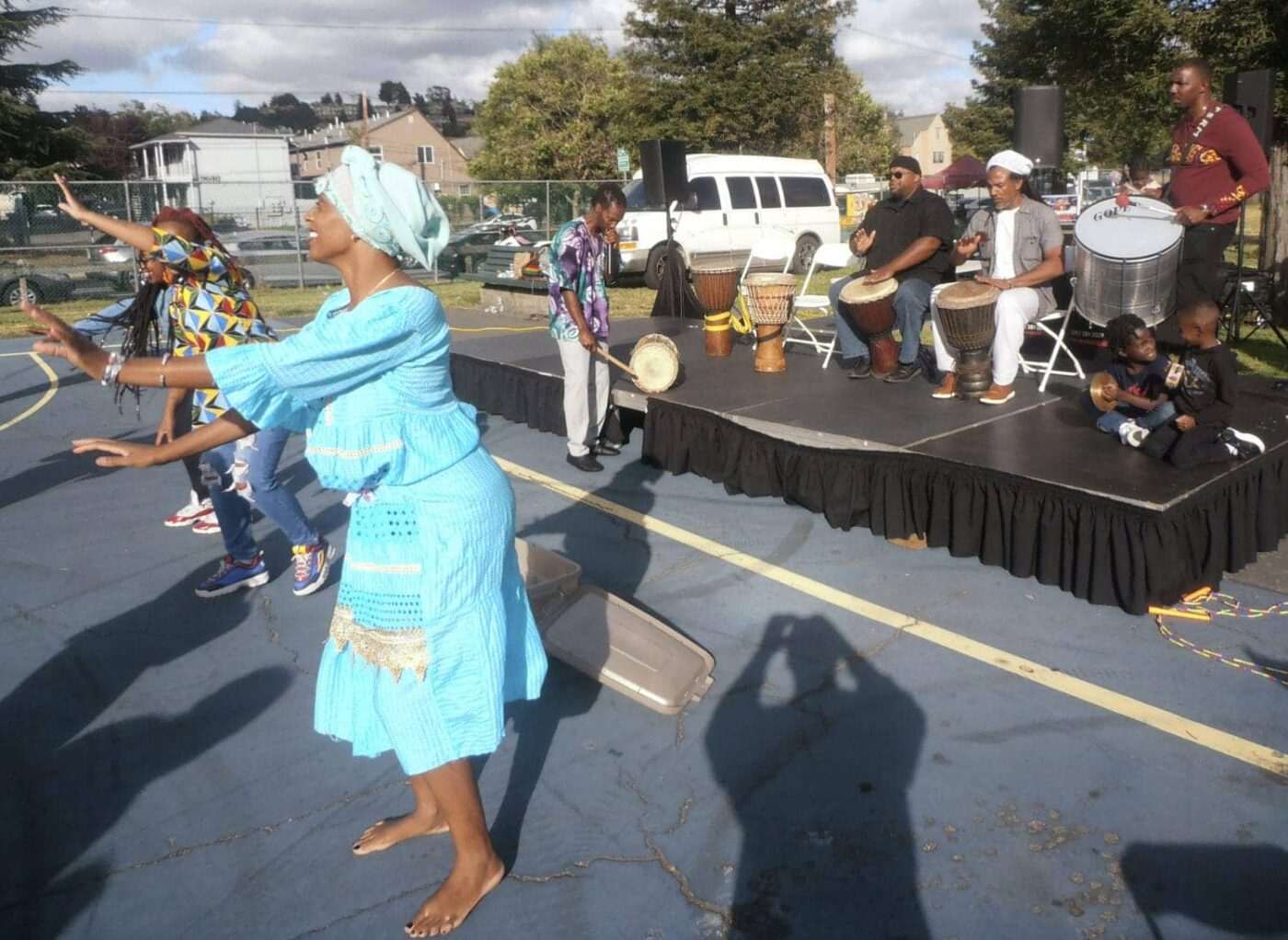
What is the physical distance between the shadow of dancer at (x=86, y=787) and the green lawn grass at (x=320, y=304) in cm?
831

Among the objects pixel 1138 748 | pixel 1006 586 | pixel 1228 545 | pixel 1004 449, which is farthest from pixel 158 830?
pixel 1228 545

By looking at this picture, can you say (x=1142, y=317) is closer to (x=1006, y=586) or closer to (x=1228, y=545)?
(x=1228, y=545)

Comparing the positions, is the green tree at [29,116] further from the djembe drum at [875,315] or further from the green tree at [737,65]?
the djembe drum at [875,315]

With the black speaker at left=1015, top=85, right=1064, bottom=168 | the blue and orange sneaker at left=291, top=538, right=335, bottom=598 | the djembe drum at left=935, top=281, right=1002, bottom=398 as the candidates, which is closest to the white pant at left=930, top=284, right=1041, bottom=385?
the djembe drum at left=935, top=281, right=1002, bottom=398

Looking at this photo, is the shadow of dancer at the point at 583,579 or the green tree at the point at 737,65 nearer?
the shadow of dancer at the point at 583,579

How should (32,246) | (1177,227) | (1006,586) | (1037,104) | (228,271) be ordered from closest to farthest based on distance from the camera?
(228,271)
(1006,586)
(1177,227)
(1037,104)
(32,246)

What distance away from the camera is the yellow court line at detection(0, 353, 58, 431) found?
850 centimetres

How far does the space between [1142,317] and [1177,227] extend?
1.88 ft

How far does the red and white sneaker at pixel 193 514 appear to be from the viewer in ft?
19.1

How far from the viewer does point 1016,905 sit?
264 cm

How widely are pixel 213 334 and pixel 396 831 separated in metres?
2.50

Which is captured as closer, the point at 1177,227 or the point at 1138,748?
the point at 1138,748

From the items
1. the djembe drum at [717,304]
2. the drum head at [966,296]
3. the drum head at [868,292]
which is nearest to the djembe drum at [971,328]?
the drum head at [966,296]

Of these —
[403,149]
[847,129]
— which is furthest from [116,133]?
[847,129]
